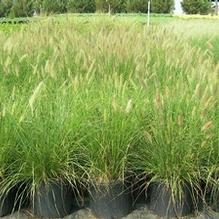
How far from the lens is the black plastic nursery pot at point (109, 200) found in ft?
10.2

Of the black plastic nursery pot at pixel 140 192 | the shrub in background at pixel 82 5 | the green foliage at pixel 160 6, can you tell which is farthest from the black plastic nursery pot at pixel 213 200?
the green foliage at pixel 160 6

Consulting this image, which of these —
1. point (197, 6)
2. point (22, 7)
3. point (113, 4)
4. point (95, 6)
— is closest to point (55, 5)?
point (22, 7)

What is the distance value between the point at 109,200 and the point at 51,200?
34cm

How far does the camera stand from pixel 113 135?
3.07m

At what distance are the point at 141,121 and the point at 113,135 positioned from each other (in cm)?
23

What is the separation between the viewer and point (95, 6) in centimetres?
3369

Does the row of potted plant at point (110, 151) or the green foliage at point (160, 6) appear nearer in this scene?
the row of potted plant at point (110, 151)

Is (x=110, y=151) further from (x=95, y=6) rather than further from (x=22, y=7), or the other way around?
(x=95, y=6)

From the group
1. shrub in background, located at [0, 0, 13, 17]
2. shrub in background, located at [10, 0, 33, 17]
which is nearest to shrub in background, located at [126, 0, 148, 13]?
shrub in background, located at [10, 0, 33, 17]

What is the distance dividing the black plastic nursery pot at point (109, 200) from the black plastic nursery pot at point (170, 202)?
0.61ft

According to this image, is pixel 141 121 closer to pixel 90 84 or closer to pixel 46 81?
pixel 90 84

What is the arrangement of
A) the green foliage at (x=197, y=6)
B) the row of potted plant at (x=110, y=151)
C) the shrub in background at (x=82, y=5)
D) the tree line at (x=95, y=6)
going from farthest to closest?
the green foliage at (x=197, y=6) < the shrub in background at (x=82, y=5) < the tree line at (x=95, y=6) < the row of potted plant at (x=110, y=151)

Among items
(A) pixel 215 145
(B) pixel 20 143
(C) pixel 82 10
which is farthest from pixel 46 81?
(C) pixel 82 10

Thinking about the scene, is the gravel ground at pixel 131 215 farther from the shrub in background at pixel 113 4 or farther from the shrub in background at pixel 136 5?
the shrub in background at pixel 136 5
